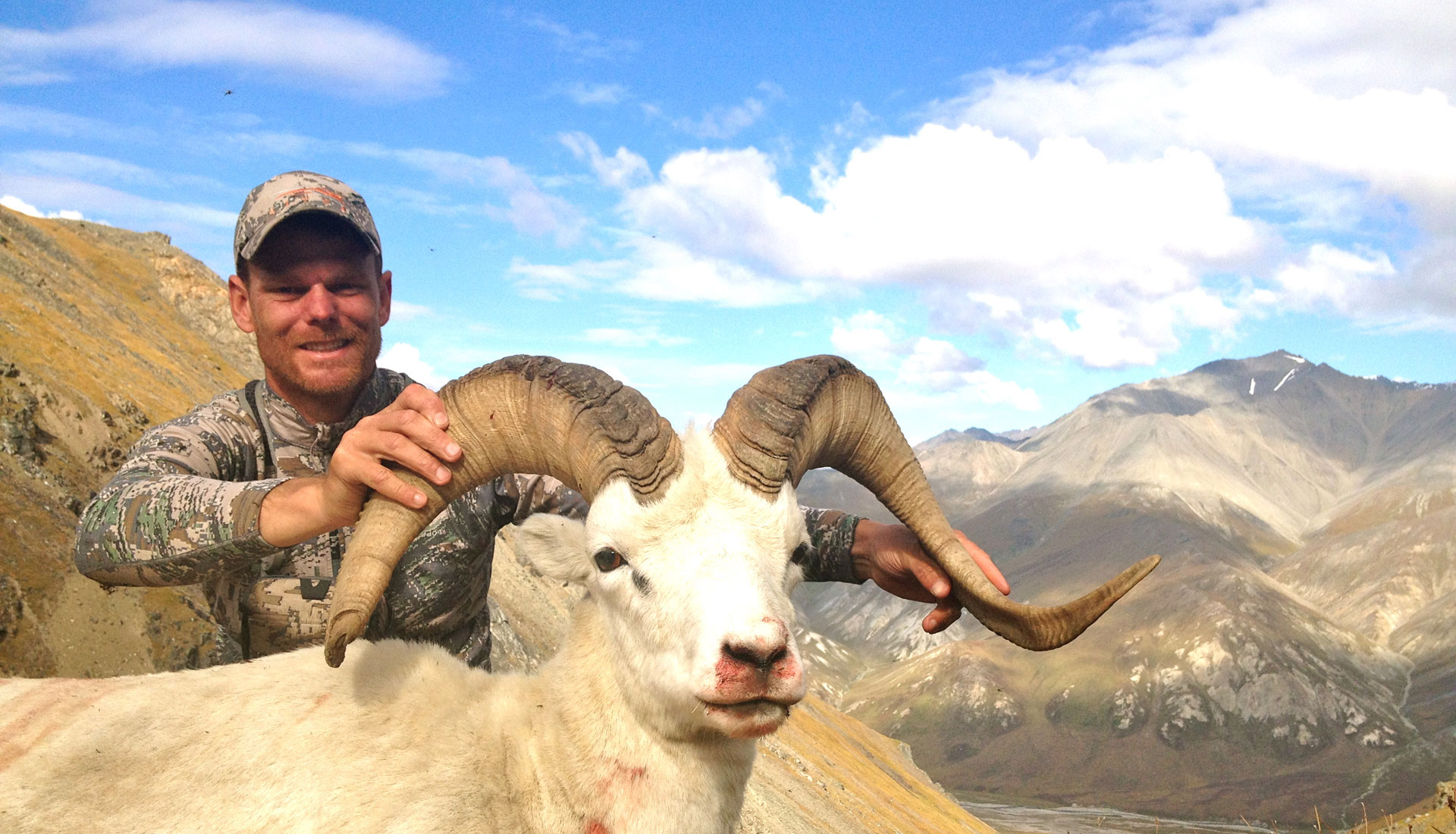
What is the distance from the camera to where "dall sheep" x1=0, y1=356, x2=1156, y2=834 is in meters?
4.63

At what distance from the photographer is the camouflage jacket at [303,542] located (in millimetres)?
5391

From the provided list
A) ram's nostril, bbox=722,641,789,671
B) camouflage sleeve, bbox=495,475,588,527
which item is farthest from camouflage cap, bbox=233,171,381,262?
ram's nostril, bbox=722,641,789,671

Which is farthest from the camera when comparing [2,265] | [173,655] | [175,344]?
[175,344]

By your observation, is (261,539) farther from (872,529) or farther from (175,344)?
(175,344)

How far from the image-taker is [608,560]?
537 centimetres

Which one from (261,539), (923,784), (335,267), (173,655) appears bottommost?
(923,784)

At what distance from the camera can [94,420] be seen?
18.5 metres

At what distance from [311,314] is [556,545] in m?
2.32

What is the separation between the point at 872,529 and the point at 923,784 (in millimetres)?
67735

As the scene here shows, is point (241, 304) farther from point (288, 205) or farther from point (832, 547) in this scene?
point (832, 547)

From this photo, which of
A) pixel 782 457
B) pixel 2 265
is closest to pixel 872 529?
pixel 782 457

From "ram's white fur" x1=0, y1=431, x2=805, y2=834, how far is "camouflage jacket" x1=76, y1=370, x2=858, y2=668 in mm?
760

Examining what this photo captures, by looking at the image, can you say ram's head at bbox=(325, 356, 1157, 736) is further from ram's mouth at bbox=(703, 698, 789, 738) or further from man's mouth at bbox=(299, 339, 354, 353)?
man's mouth at bbox=(299, 339, 354, 353)

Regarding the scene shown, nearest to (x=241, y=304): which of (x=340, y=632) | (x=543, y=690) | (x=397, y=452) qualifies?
(x=397, y=452)
